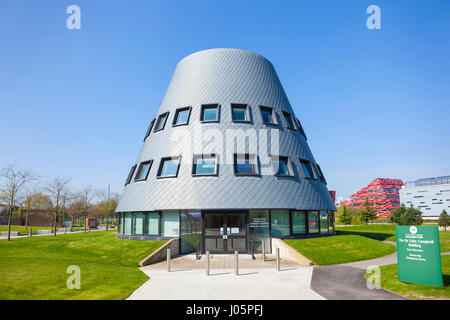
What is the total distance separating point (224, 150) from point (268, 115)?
6.10 meters

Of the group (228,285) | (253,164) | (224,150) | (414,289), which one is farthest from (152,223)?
(414,289)

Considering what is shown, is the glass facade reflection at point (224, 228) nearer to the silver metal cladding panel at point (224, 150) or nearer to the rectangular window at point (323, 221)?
the silver metal cladding panel at point (224, 150)

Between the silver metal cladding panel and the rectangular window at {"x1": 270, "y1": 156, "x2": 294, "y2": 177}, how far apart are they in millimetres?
489

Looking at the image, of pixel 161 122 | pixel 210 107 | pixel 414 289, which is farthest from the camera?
pixel 161 122

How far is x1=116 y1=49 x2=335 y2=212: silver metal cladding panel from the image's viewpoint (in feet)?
68.4

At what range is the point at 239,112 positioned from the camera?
81.4 feet

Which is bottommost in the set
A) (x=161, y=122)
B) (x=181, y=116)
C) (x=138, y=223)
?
(x=138, y=223)

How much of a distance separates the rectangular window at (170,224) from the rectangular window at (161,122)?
27.6 ft

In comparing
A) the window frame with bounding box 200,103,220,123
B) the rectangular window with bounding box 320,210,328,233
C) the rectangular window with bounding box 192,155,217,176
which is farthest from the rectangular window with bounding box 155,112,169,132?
the rectangular window with bounding box 320,210,328,233

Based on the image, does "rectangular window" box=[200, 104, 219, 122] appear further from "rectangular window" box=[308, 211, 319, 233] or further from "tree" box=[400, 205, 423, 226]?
"tree" box=[400, 205, 423, 226]

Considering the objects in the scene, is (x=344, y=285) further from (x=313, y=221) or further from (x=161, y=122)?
(x=161, y=122)

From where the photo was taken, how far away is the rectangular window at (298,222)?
2214 cm
